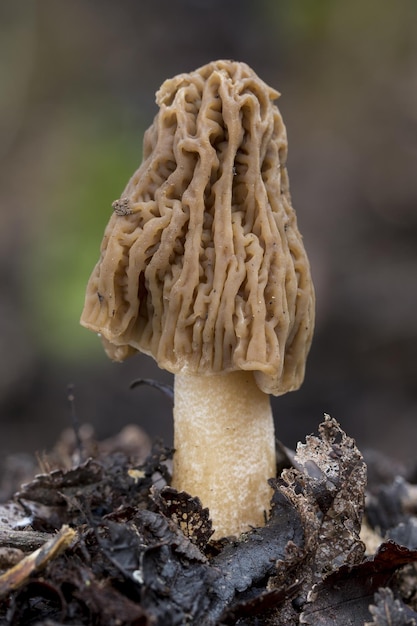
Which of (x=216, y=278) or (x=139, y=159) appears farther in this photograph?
(x=139, y=159)

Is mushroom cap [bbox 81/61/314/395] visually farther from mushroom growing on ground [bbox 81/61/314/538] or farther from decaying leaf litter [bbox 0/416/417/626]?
decaying leaf litter [bbox 0/416/417/626]

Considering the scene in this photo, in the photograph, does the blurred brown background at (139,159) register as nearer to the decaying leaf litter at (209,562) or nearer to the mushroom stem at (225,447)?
the mushroom stem at (225,447)

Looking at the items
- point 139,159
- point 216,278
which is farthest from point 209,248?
A: point 139,159

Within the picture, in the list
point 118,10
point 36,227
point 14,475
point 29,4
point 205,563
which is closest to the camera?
point 205,563

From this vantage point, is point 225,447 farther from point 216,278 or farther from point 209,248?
point 209,248

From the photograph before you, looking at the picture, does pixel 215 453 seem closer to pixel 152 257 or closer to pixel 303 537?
pixel 303 537

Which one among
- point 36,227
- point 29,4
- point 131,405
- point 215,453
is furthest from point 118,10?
point 215,453
